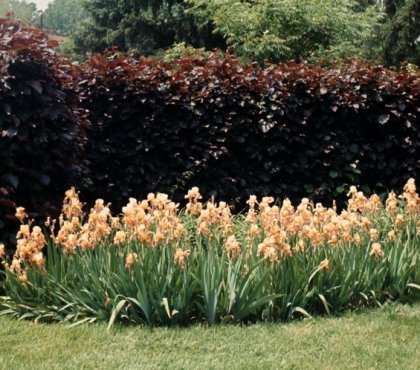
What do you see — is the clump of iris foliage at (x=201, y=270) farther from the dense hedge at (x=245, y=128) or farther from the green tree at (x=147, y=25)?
the green tree at (x=147, y=25)

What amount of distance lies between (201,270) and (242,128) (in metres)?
3.27

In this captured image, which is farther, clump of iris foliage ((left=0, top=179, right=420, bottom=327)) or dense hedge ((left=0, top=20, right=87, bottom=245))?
dense hedge ((left=0, top=20, right=87, bottom=245))

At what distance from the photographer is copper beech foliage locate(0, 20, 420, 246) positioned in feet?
23.0

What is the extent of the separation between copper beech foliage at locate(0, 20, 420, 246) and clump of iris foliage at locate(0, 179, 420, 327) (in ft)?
6.83

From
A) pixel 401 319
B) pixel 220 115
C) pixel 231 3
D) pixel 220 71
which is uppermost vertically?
pixel 231 3

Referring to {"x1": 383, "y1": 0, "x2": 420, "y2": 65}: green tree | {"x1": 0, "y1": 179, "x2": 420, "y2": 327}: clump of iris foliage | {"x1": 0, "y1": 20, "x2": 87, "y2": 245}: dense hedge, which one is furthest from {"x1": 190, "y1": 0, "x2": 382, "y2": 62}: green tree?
{"x1": 0, "y1": 179, "x2": 420, "y2": 327}: clump of iris foliage

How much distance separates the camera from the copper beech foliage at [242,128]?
276 inches

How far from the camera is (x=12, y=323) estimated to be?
171 inches

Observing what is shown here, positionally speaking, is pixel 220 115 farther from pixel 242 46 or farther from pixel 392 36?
pixel 392 36

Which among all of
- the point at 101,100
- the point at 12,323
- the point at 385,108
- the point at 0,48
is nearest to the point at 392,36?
the point at 385,108

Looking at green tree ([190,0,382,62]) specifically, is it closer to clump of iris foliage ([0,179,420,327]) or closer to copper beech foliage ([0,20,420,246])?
copper beech foliage ([0,20,420,246])

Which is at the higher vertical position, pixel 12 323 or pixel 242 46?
pixel 242 46

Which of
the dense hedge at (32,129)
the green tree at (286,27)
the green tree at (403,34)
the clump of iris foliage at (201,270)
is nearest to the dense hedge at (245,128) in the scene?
the dense hedge at (32,129)

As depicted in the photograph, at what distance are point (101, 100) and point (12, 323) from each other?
3.28 metres
